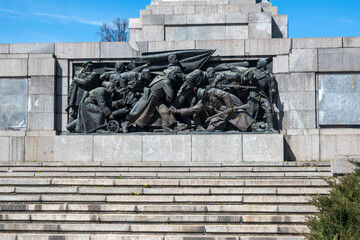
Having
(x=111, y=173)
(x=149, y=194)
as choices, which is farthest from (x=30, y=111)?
(x=149, y=194)

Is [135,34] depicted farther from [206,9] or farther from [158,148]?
[158,148]

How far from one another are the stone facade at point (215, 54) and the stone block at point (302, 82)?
0.03 m

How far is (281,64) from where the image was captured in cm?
1579

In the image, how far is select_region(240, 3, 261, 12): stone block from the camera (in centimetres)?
1717

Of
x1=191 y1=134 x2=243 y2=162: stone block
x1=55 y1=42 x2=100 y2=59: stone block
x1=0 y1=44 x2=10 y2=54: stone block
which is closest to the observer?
x1=191 y1=134 x2=243 y2=162: stone block

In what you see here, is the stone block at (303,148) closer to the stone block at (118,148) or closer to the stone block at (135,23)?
the stone block at (118,148)

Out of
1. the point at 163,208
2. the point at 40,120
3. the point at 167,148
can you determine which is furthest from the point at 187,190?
the point at 40,120

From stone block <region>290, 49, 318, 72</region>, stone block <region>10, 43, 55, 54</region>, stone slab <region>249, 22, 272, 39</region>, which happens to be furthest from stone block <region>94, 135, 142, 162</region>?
stone block <region>290, 49, 318, 72</region>

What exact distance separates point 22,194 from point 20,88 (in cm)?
592

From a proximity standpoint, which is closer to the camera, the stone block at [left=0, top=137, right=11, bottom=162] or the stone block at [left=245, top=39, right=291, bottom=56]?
the stone block at [left=245, top=39, right=291, bottom=56]

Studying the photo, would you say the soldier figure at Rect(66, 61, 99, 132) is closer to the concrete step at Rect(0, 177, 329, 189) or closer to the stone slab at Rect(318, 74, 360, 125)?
the concrete step at Rect(0, 177, 329, 189)

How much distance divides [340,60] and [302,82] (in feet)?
4.50

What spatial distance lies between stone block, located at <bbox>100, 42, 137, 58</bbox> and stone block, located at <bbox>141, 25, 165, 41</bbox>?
1015 mm

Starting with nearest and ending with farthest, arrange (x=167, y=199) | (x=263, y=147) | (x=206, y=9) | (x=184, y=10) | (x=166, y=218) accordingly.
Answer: (x=166, y=218) < (x=167, y=199) < (x=263, y=147) < (x=206, y=9) < (x=184, y=10)
